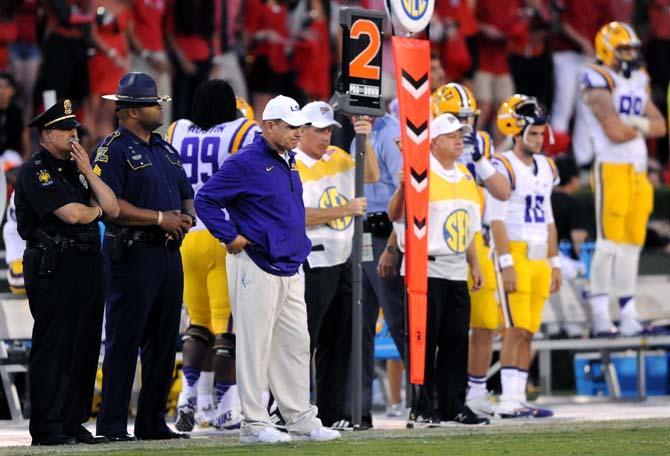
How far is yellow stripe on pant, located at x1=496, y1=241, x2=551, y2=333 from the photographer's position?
45.0 feet

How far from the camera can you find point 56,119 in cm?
1072

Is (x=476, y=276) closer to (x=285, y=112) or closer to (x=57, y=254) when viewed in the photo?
(x=285, y=112)

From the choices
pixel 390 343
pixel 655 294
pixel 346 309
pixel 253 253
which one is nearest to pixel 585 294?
pixel 655 294

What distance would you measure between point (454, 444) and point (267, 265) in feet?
5.14

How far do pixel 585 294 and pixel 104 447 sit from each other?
6.83 meters

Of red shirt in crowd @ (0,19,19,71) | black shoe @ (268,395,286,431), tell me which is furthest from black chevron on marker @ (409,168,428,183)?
red shirt in crowd @ (0,19,19,71)

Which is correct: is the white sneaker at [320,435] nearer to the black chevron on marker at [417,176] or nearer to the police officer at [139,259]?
the police officer at [139,259]

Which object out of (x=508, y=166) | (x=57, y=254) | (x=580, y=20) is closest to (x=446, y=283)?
(x=508, y=166)

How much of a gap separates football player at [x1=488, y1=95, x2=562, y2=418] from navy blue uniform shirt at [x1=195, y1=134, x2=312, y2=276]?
303 centimetres

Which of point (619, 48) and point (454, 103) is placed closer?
point (454, 103)

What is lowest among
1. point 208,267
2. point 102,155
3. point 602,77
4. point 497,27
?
point 208,267

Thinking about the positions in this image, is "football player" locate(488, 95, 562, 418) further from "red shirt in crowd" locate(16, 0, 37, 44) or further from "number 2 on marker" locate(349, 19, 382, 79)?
"red shirt in crowd" locate(16, 0, 37, 44)

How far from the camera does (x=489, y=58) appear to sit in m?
20.8

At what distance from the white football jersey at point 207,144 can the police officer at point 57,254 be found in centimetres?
152
